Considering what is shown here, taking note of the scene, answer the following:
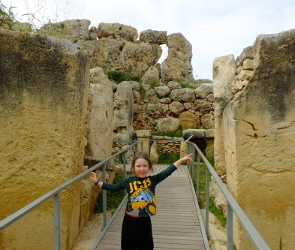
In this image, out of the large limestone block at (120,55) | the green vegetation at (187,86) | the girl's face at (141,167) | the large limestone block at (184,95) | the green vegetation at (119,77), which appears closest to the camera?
the girl's face at (141,167)

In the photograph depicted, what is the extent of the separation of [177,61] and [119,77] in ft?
10.3

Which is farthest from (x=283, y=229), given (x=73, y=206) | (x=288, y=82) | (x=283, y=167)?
(x=73, y=206)

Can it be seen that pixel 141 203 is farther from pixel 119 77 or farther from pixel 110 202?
pixel 119 77

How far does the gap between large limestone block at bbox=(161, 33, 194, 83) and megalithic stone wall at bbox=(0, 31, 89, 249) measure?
10.2 metres

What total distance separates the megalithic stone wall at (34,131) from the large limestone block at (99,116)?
1.67m

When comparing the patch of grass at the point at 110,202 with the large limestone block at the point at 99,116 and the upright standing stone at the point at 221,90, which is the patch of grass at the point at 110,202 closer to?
the large limestone block at the point at 99,116

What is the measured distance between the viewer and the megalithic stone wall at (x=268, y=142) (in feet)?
10.3

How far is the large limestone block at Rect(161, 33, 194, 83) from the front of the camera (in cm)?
1322

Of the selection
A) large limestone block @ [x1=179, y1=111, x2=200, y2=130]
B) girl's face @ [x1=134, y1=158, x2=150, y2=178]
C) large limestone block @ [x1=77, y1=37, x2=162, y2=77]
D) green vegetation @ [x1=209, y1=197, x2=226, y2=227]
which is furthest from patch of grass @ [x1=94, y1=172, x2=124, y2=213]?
large limestone block @ [x1=77, y1=37, x2=162, y2=77]

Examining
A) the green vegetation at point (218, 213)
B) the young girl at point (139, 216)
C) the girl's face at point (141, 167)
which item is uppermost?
the girl's face at point (141, 167)

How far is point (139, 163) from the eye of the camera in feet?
8.07

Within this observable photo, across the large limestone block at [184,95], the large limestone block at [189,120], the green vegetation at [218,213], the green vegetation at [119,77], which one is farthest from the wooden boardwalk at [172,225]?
the green vegetation at [119,77]

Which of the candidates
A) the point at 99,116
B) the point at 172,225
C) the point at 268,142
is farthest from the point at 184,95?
the point at 268,142

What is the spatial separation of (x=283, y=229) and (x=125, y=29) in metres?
11.6
